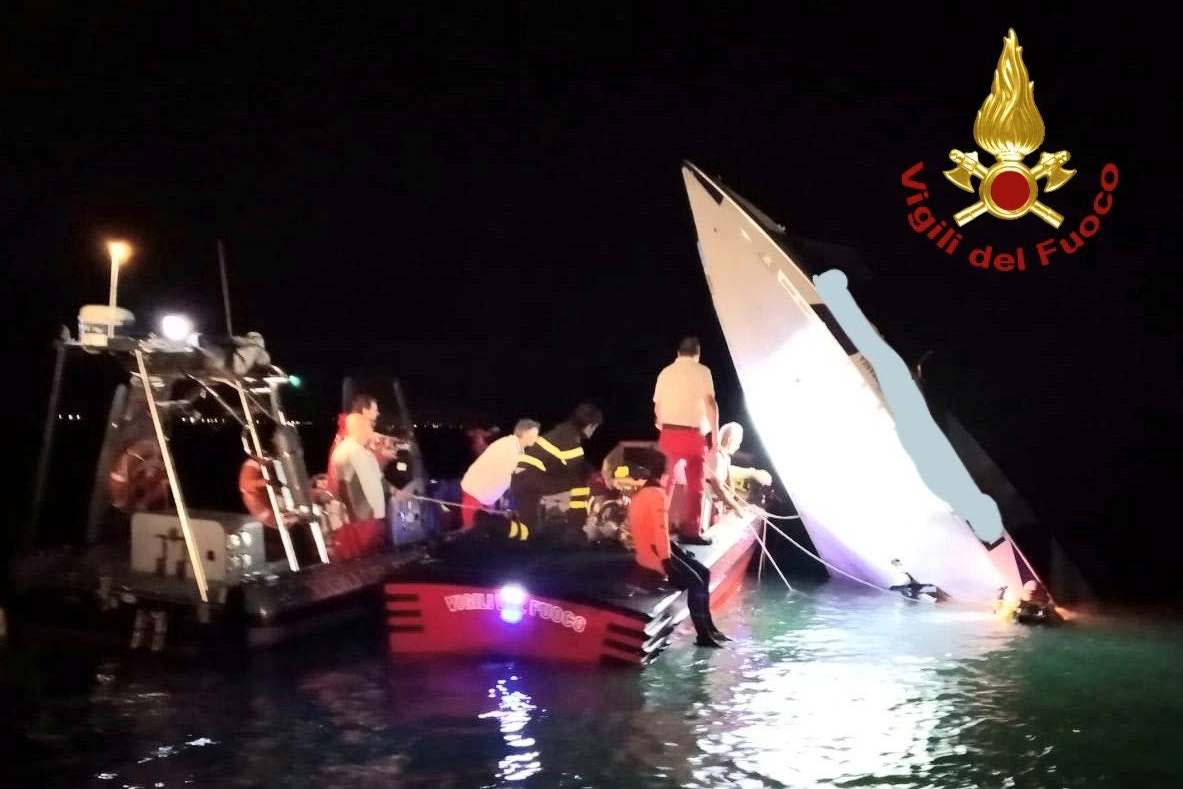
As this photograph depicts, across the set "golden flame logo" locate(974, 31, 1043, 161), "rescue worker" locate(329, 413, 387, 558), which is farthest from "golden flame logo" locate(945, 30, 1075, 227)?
"rescue worker" locate(329, 413, 387, 558)

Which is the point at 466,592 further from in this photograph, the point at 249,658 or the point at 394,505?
the point at 394,505

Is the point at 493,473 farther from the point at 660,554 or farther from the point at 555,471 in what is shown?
the point at 660,554

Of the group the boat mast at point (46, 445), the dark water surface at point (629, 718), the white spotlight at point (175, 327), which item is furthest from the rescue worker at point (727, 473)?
the boat mast at point (46, 445)

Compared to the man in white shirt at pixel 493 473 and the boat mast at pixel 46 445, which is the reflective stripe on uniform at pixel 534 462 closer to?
the man in white shirt at pixel 493 473

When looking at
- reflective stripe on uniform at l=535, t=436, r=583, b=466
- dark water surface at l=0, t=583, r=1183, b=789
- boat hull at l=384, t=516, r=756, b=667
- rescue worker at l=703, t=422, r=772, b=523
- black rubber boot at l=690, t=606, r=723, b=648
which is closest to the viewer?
dark water surface at l=0, t=583, r=1183, b=789

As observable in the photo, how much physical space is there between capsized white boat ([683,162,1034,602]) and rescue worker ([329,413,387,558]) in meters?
3.70

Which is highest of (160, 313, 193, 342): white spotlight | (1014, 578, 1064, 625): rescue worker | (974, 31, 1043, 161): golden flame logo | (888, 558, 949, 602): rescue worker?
(974, 31, 1043, 161): golden flame logo

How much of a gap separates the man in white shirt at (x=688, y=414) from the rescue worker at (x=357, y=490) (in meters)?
2.52

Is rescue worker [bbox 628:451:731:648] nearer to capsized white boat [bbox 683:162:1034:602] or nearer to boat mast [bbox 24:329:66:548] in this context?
capsized white boat [bbox 683:162:1034:602]

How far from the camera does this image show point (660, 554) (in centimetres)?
786

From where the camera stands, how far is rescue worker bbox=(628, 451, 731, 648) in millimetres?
7820

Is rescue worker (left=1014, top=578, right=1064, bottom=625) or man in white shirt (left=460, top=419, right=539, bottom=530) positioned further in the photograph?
rescue worker (left=1014, top=578, right=1064, bottom=625)

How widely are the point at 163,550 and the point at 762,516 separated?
5432mm

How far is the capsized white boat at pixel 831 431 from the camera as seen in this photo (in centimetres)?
984
